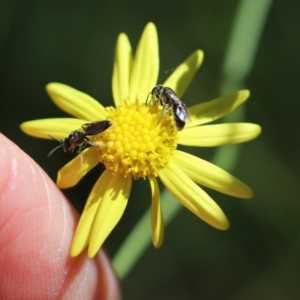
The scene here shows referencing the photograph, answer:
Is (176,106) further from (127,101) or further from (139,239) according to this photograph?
(139,239)

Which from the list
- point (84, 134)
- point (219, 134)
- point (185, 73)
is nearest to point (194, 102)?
point (185, 73)

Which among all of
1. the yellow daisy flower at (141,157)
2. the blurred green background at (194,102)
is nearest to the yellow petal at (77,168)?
the yellow daisy flower at (141,157)

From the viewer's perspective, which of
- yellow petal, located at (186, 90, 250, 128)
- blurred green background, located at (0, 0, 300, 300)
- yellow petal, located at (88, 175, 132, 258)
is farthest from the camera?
blurred green background, located at (0, 0, 300, 300)

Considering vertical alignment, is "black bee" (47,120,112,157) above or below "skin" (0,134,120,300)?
above

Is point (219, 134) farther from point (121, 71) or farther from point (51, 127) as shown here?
point (51, 127)

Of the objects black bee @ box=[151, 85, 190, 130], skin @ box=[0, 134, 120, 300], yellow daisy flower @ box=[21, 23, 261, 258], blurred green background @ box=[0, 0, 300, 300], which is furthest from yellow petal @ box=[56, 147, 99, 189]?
blurred green background @ box=[0, 0, 300, 300]

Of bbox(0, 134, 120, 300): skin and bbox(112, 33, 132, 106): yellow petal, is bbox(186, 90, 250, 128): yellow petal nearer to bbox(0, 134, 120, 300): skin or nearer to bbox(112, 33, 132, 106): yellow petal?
bbox(112, 33, 132, 106): yellow petal
